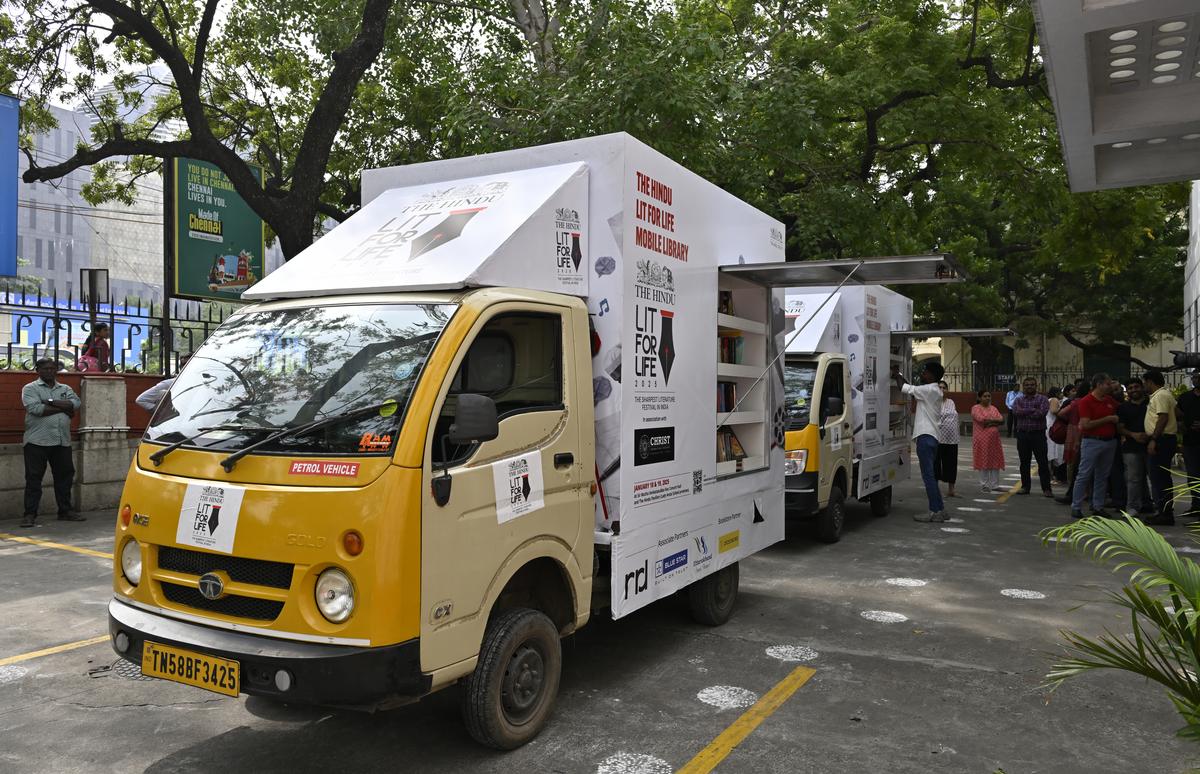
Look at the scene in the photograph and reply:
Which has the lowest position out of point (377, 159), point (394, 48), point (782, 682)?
point (782, 682)

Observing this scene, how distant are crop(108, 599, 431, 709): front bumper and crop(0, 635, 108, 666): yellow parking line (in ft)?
8.35

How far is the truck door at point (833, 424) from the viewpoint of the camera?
9117 millimetres

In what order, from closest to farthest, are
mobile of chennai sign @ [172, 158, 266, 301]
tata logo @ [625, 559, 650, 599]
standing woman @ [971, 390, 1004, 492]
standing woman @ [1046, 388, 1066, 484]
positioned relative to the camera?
tata logo @ [625, 559, 650, 599] < mobile of chennai sign @ [172, 158, 266, 301] < standing woman @ [971, 390, 1004, 492] < standing woman @ [1046, 388, 1066, 484]

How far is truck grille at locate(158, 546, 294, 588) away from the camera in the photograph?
137 inches

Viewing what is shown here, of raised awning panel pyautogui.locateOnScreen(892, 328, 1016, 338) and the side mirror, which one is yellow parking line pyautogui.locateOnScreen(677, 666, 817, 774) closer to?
the side mirror

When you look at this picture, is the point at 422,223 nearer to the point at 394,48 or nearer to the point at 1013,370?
A: the point at 394,48

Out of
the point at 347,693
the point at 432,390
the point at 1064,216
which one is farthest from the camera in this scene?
the point at 1064,216

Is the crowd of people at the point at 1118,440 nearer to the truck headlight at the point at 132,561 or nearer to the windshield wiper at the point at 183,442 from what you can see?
the windshield wiper at the point at 183,442

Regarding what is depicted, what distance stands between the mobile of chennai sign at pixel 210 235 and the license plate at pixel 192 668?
9.49 metres

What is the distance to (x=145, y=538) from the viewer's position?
12.5 feet

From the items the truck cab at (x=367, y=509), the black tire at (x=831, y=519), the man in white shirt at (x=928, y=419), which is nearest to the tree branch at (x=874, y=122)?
the man in white shirt at (x=928, y=419)

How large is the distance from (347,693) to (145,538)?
1.22 meters

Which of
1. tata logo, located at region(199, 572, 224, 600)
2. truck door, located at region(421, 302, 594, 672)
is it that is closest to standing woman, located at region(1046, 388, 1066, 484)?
truck door, located at region(421, 302, 594, 672)

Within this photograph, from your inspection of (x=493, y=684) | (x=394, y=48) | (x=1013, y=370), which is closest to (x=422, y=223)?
(x=493, y=684)
